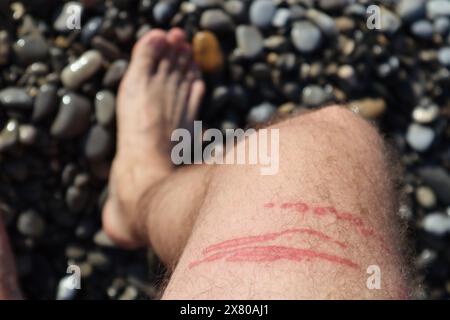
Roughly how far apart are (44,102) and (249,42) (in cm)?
64

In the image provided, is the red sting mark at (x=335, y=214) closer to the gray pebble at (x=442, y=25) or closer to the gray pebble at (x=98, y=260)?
the gray pebble at (x=98, y=260)

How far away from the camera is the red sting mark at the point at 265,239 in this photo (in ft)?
3.41

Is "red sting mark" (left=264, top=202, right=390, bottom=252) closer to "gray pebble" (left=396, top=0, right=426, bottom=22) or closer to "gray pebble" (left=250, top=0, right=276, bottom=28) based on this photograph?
"gray pebble" (left=250, top=0, right=276, bottom=28)

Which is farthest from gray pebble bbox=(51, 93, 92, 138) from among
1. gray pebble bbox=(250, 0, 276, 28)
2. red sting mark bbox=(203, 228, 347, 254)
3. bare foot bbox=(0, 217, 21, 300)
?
red sting mark bbox=(203, 228, 347, 254)

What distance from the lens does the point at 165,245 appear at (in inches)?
62.1

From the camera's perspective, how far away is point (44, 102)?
1.81 m

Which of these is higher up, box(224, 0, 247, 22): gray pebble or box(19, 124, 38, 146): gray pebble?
box(224, 0, 247, 22): gray pebble

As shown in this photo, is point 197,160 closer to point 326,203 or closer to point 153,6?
point 153,6

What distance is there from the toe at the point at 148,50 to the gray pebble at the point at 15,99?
342mm

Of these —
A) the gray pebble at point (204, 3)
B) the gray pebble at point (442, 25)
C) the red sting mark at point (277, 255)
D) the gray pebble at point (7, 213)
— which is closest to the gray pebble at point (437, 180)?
the gray pebble at point (442, 25)

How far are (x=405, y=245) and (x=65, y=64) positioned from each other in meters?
1.14

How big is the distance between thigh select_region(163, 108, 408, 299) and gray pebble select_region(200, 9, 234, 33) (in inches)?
27.7

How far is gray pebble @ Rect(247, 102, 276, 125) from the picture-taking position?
192 cm

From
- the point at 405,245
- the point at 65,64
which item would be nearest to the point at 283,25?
the point at 65,64
